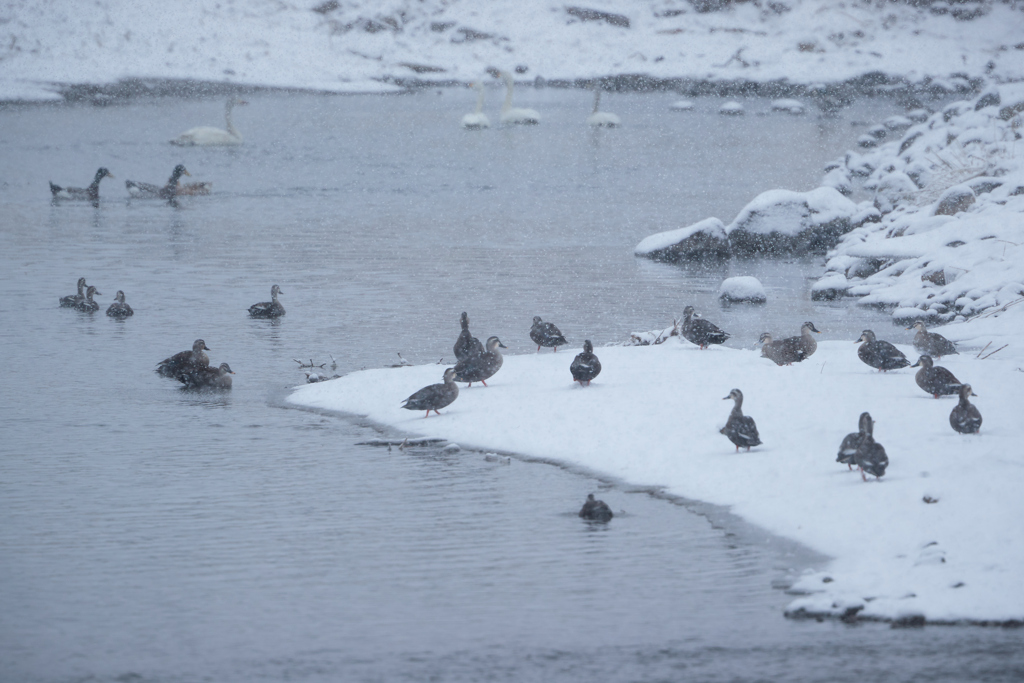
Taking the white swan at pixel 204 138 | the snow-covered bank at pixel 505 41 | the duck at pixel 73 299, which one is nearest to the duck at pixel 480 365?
the duck at pixel 73 299

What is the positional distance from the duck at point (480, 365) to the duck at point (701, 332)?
8.20 feet

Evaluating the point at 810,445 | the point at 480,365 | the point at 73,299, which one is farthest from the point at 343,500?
the point at 73,299

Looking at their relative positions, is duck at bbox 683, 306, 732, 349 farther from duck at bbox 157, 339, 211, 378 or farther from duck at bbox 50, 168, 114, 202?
duck at bbox 50, 168, 114, 202

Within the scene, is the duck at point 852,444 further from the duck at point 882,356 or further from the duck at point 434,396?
the duck at point 434,396

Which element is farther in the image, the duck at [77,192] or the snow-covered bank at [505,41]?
the snow-covered bank at [505,41]

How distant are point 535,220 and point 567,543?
2018 centimetres

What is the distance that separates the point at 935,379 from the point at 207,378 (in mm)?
7672

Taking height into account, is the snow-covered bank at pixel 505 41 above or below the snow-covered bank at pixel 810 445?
above

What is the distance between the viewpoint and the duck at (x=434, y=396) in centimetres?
1246

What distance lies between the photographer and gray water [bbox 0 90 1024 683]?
24.5 ft

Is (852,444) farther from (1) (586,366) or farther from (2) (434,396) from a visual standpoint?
(2) (434,396)

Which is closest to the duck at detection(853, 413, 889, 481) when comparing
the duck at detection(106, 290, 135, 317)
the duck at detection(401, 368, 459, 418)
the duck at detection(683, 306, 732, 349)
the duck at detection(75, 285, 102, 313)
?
the duck at detection(401, 368, 459, 418)

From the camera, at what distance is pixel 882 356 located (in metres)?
13.1

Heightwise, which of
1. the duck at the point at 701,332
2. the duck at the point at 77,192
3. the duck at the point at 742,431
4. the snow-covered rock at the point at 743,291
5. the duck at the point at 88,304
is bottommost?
the duck at the point at 742,431
